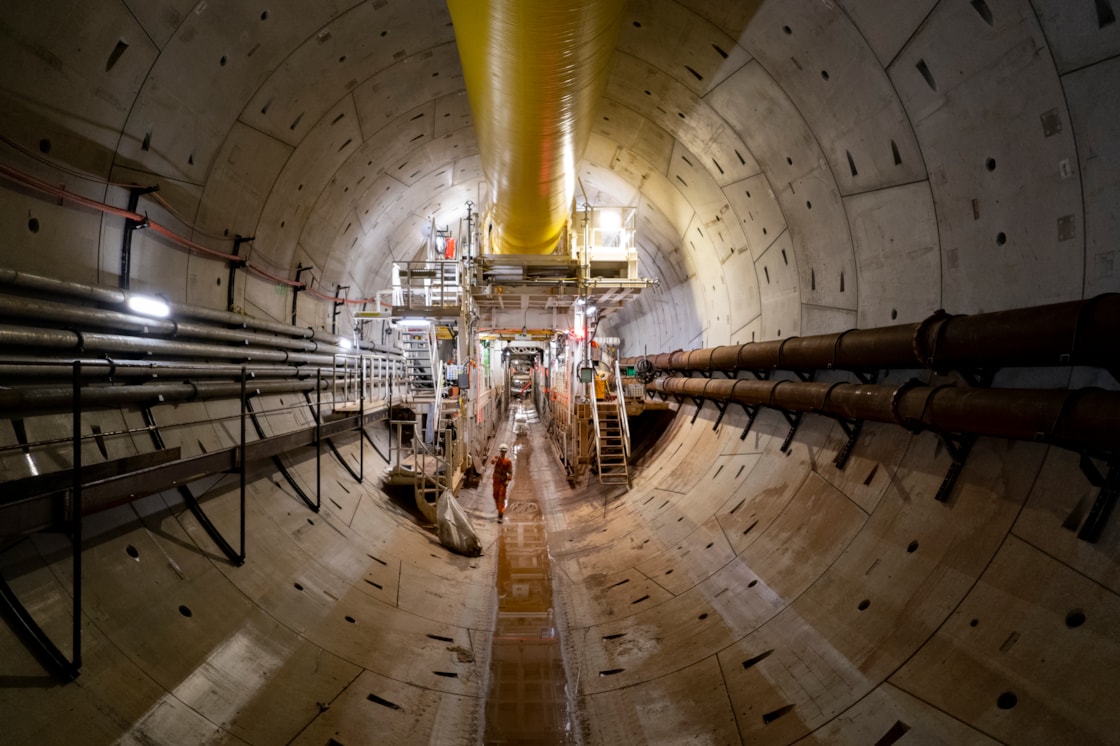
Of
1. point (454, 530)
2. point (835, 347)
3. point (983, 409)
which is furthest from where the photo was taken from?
point (454, 530)


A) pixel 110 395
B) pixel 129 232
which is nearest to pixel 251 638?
pixel 110 395

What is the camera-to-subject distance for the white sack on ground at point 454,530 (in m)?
7.43

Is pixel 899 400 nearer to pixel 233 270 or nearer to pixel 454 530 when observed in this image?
pixel 454 530

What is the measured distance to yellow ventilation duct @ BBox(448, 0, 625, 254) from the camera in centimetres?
Answer: 368

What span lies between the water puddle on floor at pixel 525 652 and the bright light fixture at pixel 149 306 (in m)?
4.46

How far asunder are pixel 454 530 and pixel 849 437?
17.7 ft

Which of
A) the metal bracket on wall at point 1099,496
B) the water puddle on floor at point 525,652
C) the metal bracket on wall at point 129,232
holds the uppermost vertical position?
the metal bracket on wall at point 129,232

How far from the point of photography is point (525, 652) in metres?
5.11

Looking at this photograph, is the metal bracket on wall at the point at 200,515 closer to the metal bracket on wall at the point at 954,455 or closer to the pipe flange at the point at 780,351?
the metal bracket on wall at the point at 954,455

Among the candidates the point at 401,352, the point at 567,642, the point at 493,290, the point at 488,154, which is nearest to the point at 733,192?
the point at 488,154

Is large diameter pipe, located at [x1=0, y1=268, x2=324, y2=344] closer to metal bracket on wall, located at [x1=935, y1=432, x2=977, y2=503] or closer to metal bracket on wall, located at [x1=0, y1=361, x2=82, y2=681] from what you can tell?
metal bracket on wall, located at [x1=0, y1=361, x2=82, y2=681]

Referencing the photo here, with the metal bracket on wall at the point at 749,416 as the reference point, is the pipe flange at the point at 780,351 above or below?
above

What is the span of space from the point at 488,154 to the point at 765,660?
6092 mm

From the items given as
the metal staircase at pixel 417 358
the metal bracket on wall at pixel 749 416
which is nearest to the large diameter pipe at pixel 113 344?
the metal bracket on wall at pixel 749 416
